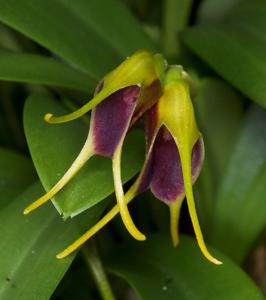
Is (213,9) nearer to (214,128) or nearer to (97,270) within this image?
(214,128)

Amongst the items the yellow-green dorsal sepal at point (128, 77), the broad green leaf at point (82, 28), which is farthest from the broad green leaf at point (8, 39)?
the yellow-green dorsal sepal at point (128, 77)

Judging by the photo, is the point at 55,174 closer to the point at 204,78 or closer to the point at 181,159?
the point at 181,159

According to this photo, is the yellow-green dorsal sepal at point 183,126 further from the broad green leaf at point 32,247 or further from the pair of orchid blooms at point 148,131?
the broad green leaf at point 32,247

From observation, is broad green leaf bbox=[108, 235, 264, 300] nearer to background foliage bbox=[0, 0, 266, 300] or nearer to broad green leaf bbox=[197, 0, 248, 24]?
background foliage bbox=[0, 0, 266, 300]

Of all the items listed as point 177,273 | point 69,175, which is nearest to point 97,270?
point 177,273

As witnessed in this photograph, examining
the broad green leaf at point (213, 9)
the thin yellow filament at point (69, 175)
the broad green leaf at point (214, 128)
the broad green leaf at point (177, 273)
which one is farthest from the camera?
the broad green leaf at point (213, 9)

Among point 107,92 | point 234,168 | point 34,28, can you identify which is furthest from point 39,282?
point 234,168

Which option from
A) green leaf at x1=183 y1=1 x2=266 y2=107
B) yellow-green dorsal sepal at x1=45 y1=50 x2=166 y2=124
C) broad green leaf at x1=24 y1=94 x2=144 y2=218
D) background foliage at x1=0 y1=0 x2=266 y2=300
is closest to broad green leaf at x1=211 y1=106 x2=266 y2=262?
background foliage at x1=0 y1=0 x2=266 y2=300
